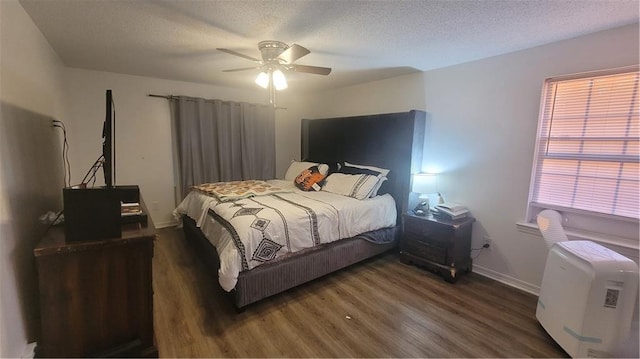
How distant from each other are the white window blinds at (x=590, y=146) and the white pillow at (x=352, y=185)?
1570mm

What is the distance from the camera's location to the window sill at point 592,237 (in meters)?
2.02

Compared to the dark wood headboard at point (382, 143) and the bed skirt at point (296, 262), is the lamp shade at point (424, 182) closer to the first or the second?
the dark wood headboard at point (382, 143)

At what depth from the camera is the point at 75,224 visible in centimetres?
145

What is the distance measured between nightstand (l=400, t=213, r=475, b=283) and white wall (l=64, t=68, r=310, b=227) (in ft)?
11.5

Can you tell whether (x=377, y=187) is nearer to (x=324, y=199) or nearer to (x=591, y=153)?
(x=324, y=199)

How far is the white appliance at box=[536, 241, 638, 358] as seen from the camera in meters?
1.59

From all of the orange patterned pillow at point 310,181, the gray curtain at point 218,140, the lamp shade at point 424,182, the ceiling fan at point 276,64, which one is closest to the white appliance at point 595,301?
the lamp shade at point 424,182

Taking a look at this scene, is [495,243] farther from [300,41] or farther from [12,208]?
[12,208]

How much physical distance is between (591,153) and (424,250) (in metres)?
1.65

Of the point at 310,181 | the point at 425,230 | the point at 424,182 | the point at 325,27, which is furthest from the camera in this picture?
the point at 310,181

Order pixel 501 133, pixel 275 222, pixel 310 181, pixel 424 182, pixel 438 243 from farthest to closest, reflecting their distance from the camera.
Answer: pixel 310 181 → pixel 424 182 → pixel 438 243 → pixel 501 133 → pixel 275 222

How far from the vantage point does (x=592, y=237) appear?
7.14 feet

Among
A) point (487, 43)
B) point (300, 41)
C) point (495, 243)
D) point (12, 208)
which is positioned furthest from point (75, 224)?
point (495, 243)

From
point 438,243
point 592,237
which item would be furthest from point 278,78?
point 592,237
